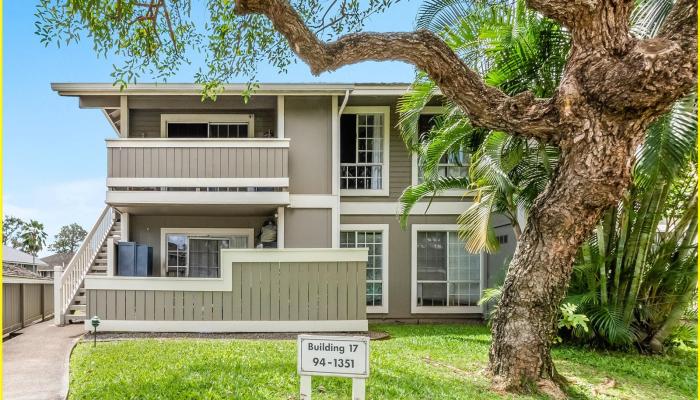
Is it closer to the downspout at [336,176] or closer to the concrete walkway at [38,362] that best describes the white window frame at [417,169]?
the downspout at [336,176]

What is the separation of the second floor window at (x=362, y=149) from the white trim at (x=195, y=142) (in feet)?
7.43

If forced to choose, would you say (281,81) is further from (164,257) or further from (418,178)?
(164,257)

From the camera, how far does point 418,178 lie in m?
12.2

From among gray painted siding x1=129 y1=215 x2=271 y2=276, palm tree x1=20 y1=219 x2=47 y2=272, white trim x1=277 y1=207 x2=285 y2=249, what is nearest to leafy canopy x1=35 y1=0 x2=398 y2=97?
white trim x1=277 y1=207 x2=285 y2=249

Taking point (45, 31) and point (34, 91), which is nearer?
point (45, 31)

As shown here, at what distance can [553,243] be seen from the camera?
5.48m

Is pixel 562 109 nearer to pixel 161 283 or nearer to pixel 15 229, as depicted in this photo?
pixel 161 283

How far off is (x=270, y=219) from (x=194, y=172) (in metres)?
2.44

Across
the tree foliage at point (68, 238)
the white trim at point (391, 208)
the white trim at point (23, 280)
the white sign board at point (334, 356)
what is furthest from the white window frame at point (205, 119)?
the tree foliage at point (68, 238)

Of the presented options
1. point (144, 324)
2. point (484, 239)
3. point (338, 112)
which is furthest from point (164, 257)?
point (484, 239)

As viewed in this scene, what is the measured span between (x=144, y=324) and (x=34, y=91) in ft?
18.0

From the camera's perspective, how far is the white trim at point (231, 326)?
9.28 m

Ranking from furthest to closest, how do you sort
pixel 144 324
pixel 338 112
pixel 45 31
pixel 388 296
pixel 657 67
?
1. pixel 388 296
2. pixel 338 112
3. pixel 144 324
4. pixel 45 31
5. pixel 657 67

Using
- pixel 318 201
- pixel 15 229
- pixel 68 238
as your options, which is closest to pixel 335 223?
pixel 318 201
